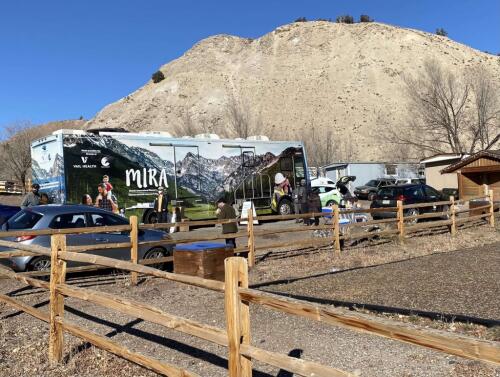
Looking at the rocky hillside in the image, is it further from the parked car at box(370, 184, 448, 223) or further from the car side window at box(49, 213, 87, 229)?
the car side window at box(49, 213, 87, 229)

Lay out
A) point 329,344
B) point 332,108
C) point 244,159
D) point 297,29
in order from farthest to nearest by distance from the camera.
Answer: point 297,29
point 332,108
point 244,159
point 329,344

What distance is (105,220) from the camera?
10.6m

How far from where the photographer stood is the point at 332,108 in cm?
7462

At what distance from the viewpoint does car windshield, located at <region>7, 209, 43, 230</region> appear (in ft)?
31.4

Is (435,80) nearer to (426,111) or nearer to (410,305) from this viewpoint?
(426,111)

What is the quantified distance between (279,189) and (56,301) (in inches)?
627

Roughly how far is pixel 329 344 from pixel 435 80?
1762 inches

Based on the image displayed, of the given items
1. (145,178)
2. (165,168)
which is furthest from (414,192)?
(145,178)

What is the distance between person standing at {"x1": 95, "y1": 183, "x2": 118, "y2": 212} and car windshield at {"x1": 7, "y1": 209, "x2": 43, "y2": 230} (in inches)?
230

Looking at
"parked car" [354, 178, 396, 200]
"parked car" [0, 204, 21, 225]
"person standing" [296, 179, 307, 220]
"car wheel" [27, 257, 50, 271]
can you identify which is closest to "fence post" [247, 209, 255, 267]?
"car wheel" [27, 257, 50, 271]

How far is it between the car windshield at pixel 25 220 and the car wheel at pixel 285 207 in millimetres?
12279

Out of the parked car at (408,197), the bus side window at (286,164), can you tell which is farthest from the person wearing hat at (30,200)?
the parked car at (408,197)

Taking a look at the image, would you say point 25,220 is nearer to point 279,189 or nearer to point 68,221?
point 68,221

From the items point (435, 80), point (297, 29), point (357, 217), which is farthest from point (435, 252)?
point (297, 29)
